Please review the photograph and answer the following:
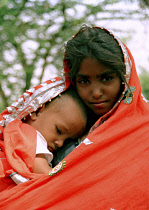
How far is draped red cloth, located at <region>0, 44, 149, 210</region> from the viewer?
1437 millimetres

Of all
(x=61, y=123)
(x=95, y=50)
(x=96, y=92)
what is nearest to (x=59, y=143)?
(x=61, y=123)

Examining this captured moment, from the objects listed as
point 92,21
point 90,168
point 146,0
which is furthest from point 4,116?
point 92,21

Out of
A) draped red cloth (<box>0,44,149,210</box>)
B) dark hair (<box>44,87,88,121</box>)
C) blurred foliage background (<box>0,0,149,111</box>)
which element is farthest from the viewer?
blurred foliage background (<box>0,0,149,111</box>)

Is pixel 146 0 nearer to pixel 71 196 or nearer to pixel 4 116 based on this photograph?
pixel 4 116

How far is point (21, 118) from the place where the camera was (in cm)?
202

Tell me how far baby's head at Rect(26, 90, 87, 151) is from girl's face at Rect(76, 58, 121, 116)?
15cm

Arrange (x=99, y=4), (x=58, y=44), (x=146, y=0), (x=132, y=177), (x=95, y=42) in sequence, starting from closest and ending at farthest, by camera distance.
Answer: (x=132, y=177) < (x=95, y=42) < (x=146, y=0) < (x=99, y=4) < (x=58, y=44)

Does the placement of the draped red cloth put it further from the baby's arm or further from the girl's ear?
the girl's ear

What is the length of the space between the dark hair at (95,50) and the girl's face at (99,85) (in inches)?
1.6

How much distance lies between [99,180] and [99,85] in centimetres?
68

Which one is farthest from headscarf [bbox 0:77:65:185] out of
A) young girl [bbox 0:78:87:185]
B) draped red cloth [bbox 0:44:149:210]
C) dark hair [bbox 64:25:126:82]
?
dark hair [bbox 64:25:126:82]

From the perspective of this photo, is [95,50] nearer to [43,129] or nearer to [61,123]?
[61,123]

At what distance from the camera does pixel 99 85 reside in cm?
179

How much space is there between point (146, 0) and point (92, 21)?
313cm
